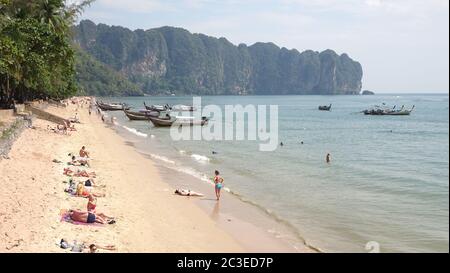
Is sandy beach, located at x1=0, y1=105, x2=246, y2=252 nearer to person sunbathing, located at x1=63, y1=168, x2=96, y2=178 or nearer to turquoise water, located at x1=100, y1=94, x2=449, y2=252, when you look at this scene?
person sunbathing, located at x1=63, y1=168, x2=96, y2=178

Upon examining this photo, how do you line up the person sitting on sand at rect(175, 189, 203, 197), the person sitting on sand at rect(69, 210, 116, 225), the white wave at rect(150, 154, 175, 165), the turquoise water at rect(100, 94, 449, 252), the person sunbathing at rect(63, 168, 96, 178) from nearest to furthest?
the person sitting on sand at rect(69, 210, 116, 225) < the turquoise water at rect(100, 94, 449, 252) < the person sunbathing at rect(63, 168, 96, 178) < the person sitting on sand at rect(175, 189, 203, 197) < the white wave at rect(150, 154, 175, 165)

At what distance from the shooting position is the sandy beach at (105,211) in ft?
33.6

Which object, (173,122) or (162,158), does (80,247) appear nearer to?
(162,158)

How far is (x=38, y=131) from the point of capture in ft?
91.5

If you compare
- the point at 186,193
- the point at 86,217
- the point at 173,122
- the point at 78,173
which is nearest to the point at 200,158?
the point at 186,193

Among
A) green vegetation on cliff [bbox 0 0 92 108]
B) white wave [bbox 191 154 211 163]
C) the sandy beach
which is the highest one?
green vegetation on cliff [bbox 0 0 92 108]

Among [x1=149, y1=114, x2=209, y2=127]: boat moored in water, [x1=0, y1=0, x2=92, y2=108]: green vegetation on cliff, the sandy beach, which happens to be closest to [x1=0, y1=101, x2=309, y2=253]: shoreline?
the sandy beach

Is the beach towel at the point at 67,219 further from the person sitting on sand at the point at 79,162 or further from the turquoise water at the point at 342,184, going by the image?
the person sitting on sand at the point at 79,162

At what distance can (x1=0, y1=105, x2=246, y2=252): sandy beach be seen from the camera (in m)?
10.2

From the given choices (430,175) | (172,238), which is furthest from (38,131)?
→ (430,175)

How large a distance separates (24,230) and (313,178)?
16424 millimetres

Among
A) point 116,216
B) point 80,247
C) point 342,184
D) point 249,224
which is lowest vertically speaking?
point 342,184

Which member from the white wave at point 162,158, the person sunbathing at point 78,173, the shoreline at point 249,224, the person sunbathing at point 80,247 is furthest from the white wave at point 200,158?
the person sunbathing at point 80,247

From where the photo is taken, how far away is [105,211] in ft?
43.3
